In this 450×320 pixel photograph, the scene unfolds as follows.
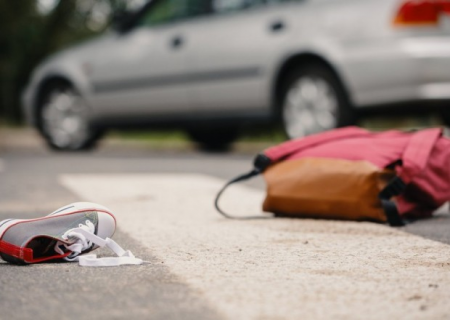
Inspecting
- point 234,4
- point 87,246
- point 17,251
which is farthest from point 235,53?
point 17,251

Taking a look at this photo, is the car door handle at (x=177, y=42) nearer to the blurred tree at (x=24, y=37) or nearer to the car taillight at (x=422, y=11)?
the car taillight at (x=422, y=11)

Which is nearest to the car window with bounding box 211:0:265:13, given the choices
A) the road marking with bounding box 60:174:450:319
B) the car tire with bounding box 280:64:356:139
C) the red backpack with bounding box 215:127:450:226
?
the car tire with bounding box 280:64:356:139

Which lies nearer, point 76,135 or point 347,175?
point 347,175

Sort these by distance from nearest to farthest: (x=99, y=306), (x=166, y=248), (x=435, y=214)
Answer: (x=99, y=306) < (x=166, y=248) < (x=435, y=214)

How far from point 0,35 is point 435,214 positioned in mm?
15454

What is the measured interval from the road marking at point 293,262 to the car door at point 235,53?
9.89 feet

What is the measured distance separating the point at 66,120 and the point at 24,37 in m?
9.28

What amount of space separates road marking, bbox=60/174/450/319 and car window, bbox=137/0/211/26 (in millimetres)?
3879

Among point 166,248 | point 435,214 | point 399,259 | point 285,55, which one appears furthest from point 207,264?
point 285,55

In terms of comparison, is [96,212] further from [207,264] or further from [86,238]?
[207,264]

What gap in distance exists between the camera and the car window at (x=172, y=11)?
822cm

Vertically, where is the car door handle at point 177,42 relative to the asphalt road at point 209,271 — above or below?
above

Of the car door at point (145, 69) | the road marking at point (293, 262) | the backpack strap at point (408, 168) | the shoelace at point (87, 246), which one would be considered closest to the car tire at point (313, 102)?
the car door at point (145, 69)

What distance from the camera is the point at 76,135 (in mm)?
9289
